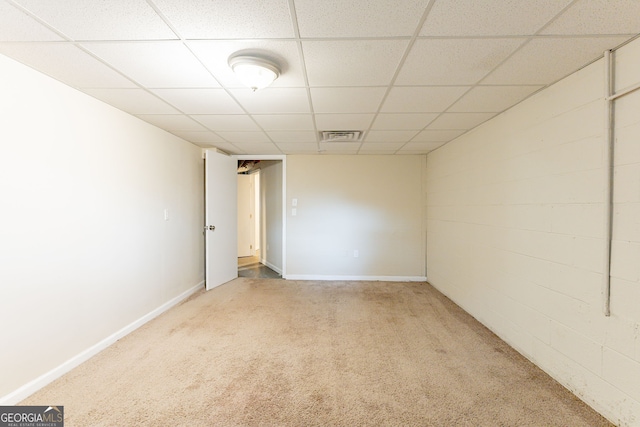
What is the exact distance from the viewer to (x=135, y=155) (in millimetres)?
2762

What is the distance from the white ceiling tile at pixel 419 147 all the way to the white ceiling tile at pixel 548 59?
1865mm

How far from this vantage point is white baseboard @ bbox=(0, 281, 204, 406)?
169cm

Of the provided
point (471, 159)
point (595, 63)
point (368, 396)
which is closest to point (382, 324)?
point (368, 396)

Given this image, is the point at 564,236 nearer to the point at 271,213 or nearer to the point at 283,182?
the point at 283,182

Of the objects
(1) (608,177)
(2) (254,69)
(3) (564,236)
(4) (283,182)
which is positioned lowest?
(3) (564,236)

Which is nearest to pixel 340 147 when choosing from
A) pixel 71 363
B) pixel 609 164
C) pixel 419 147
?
pixel 419 147

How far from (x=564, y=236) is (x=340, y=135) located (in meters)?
2.44

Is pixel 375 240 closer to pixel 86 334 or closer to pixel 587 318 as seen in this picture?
pixel 587 318

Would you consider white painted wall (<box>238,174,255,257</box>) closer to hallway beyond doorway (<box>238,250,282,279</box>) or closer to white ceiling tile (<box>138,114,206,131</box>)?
hallway beyond doorway (<box>238,250,282,279</box>)

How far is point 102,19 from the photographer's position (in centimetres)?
134

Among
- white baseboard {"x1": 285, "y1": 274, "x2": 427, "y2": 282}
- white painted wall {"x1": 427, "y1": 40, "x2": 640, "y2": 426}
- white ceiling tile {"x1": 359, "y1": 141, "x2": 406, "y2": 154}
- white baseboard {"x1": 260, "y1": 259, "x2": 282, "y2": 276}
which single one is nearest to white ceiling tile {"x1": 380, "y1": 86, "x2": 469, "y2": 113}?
white painted wall {"x1": 427, "y1": 40, "x2": 640, "y2": 426}

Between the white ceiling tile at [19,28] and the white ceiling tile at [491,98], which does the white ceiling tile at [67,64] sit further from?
the white ceiling tile at [491,98]

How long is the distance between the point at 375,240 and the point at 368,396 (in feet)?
10.1

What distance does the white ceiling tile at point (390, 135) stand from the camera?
3287mm
